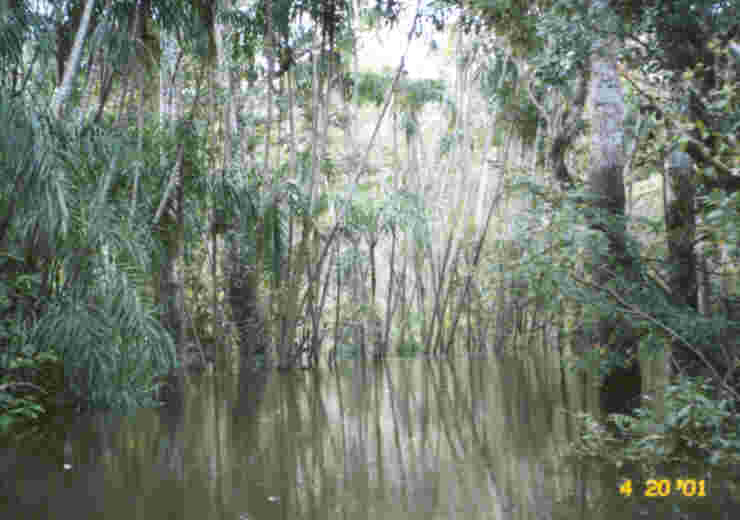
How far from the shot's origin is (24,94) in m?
3.85

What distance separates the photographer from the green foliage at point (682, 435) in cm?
274

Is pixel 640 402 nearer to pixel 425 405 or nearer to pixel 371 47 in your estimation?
pixel 425 405

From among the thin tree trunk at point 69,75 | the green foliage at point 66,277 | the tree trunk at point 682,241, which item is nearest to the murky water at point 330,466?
the green foliage at point 66,277

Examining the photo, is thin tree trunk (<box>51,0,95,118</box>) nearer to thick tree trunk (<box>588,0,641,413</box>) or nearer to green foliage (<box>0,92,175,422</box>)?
green foliage (<box>0,92,175,422</box>)
